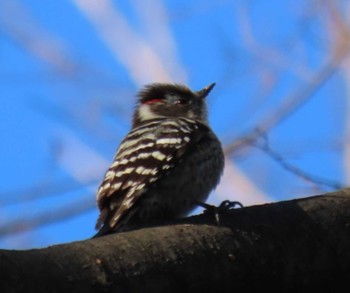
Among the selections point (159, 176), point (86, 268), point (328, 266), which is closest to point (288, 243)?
point (328, 266)

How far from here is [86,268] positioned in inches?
95.3

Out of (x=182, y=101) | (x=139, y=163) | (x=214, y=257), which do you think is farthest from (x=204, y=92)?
(x=214, y=257)

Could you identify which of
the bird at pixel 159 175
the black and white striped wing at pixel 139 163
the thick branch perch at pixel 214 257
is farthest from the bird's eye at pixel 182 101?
the thick branch perch at pixel 214 257

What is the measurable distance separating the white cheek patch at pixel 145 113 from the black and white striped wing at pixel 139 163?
0.90 meters

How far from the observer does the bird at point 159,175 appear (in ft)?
13.5

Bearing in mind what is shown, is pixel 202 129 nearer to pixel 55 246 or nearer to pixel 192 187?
pixel 192 187

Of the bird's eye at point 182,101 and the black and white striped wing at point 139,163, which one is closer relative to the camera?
the black and white striped wing at point 139,163

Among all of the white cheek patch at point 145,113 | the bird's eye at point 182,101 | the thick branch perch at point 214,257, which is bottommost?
the thick branch perch at point 214,257

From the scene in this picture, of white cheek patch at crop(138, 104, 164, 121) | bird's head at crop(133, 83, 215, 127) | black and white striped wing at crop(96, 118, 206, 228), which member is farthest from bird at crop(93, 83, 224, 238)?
bird's head at crop(133, 83, 215, 127)

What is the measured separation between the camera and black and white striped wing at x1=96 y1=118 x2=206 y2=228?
410cm

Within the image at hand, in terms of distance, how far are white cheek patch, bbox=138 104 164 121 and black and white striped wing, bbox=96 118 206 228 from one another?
903 mm

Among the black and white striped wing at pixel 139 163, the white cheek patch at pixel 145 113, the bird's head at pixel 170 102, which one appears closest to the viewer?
the black and white striped wing at pixel 139 163

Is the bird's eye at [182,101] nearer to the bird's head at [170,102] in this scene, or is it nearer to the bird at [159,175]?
the bird's head at [170,102]

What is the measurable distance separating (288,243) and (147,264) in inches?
24.5
